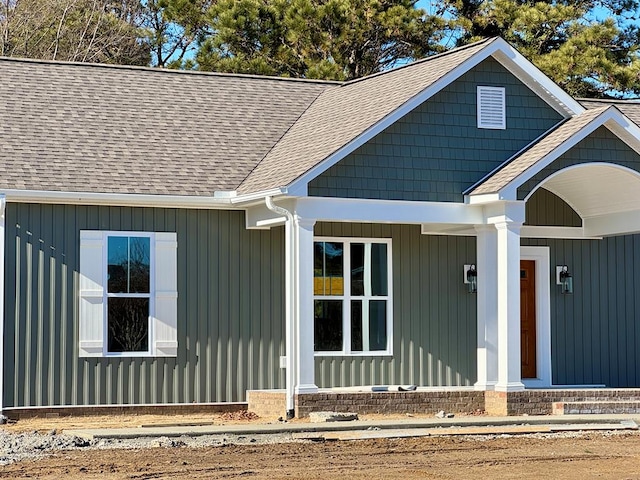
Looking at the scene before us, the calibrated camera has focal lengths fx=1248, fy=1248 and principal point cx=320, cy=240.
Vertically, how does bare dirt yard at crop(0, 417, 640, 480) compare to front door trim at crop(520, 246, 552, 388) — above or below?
below

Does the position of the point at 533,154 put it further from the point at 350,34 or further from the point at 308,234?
the point at 350,34

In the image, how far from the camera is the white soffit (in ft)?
59.9

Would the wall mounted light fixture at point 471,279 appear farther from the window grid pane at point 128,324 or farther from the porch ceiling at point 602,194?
the window grid pane at point 128,324

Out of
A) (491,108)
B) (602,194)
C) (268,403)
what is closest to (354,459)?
(268,403)

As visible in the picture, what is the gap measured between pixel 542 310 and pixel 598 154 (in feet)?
11.0

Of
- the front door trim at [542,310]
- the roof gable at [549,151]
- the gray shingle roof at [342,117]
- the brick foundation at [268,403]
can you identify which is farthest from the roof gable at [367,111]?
the brick foundation at [268,403]

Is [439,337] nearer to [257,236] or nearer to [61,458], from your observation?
[257,236]

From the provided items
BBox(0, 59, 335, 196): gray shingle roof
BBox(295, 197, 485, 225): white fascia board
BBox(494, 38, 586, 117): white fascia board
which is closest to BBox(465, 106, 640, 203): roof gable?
BBox(295, 197, 485, 225): white fascia board

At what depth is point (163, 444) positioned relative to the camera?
45.7 ft

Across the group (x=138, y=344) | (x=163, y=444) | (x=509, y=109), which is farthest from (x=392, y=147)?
(x=163, y=444)

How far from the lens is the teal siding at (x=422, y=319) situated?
1878cm

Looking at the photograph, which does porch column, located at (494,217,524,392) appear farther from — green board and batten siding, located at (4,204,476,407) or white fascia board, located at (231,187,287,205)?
white fascia board, located at (231,187,287,205)

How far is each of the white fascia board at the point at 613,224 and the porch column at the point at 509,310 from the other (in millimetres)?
2665

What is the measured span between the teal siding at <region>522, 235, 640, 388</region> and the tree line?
1167 centimetres
